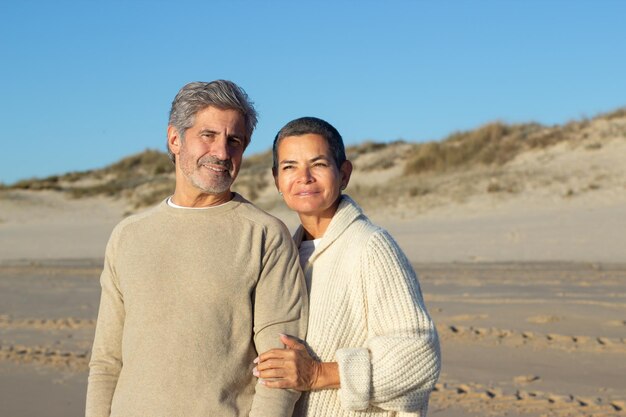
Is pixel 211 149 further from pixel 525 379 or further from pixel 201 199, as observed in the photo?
pixel 525 379

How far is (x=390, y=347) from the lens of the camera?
2773 millimetres

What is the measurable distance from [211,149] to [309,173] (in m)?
0.35

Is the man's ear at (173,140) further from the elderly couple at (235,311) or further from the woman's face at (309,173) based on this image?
the woman's face at (309,173)

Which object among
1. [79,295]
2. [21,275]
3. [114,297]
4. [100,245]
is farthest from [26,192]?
[114,297]

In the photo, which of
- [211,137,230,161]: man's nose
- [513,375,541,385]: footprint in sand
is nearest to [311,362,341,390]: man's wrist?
[211,137,230,161]: man's nose

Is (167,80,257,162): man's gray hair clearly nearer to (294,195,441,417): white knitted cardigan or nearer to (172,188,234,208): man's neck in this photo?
(172,188,234,208): man's neck

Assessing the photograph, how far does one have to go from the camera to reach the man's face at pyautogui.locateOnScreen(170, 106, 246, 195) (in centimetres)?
287

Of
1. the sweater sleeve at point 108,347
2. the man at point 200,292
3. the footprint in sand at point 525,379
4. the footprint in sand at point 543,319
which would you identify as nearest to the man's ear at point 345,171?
the man at point 200,292

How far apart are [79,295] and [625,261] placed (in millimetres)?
8464

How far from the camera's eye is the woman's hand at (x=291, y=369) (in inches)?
107

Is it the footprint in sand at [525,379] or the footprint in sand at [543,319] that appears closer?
the footprint in sand at [525,379]

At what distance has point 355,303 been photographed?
2.89m

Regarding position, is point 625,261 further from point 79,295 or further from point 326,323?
point 326,323

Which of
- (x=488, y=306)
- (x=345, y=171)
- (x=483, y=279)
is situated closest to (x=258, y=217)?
(x=345, y=171)
